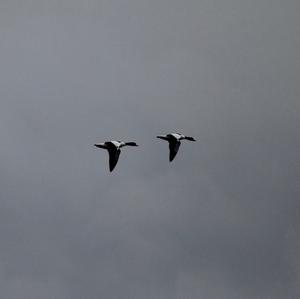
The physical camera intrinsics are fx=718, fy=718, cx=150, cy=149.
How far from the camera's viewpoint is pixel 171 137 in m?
198

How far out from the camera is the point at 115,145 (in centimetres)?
19362

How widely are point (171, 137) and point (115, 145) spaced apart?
1586cm
